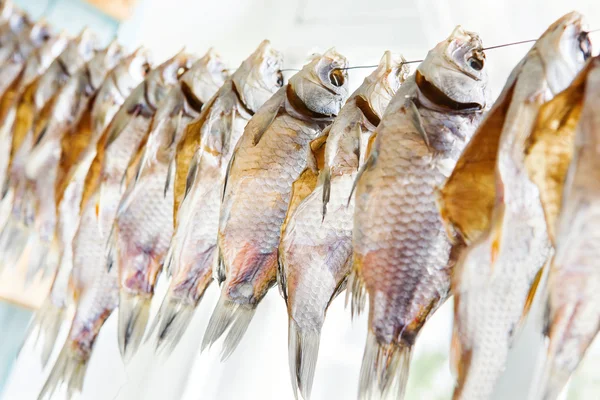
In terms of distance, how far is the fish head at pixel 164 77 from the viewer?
48.6 inches

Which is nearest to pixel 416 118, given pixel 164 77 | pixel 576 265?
pixel 576 265

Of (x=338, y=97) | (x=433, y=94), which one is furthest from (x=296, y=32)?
(x=433, y=94)

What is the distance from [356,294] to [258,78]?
0.45 metres

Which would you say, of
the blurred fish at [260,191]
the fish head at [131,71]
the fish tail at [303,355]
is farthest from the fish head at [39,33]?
the fish tail at [303,355]

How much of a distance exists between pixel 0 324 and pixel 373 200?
196cm

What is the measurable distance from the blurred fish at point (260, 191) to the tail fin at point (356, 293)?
192mm

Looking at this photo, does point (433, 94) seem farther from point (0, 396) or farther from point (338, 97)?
point (0, 396)

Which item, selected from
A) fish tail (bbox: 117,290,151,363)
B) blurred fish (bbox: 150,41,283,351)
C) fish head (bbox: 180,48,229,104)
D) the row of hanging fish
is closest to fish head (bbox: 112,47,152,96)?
the row of hanging fish

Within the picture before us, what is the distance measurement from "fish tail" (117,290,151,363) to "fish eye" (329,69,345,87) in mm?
495

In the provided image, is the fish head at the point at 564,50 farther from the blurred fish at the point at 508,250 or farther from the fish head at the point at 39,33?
the fish head at the point at 39,33

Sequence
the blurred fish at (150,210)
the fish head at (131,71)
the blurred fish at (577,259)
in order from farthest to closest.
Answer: the fish head at (131,71), the blurred fish at (150,210), the blurred fish at (577,259)

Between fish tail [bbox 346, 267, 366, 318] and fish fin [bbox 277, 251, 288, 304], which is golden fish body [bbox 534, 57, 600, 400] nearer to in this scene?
fish tail [bbox 346, 267, 366, 318]

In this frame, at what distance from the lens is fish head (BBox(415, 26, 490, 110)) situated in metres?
0.82

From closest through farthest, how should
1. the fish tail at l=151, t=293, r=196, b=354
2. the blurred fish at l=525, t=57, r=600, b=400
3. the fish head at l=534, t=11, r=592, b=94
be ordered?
the blurred fish at l=525, t=57, r=600, b=400 → the fish head at l=534, t=11, r=592, b=94 → the fish tail at l=151, t=293, r=196, b=354
